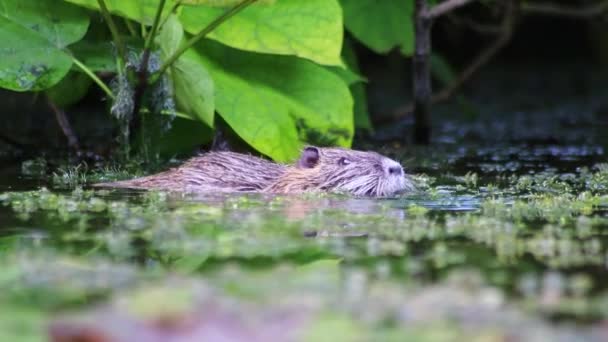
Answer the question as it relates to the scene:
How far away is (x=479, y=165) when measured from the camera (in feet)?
21.5

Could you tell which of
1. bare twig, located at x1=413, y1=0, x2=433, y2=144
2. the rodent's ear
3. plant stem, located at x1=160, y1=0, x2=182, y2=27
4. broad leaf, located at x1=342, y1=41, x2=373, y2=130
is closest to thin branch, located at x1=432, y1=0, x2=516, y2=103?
bare twig, located at x1=413, y1=0, x2=433, y2=144

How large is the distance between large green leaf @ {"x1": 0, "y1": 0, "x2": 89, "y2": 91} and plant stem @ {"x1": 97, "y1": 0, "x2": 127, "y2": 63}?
23 centimetres

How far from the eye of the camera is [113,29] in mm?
5137

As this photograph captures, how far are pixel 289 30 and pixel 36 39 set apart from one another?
1106 mm

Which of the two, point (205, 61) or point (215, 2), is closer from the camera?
point (215, 2)

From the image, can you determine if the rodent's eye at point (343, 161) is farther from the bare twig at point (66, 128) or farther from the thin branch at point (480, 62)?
the thin branch at point (480, 62)

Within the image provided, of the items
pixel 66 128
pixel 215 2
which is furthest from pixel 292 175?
pixel 66 128

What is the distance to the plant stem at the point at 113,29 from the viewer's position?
5074mm

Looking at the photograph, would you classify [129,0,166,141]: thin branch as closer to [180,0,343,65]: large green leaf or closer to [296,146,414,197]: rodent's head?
[180,0,343,65]: large green leaf

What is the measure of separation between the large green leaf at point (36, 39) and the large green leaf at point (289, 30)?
512mm

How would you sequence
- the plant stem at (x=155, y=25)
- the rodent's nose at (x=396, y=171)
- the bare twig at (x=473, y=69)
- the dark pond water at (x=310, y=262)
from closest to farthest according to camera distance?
the dark pond water at (x=310, y=262) < the plant stem at (x=155, y=25) < the rodent's nose at (x=396, y=171) < the bare twig at (x=473, y=69)

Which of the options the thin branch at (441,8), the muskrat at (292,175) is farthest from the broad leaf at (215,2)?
the thin branch at (441,8)

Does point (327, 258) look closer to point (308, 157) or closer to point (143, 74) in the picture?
point (308, 157)

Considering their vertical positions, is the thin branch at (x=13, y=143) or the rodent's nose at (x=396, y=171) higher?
the thin branch at (x=13, y=143)
